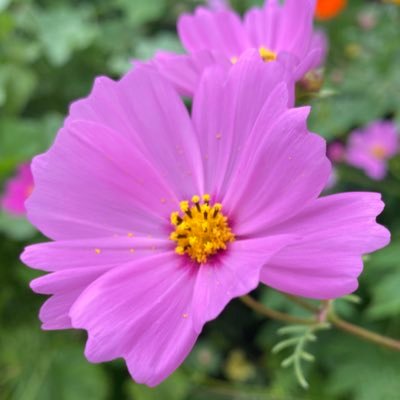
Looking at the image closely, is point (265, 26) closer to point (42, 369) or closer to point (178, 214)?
point (178, 214)

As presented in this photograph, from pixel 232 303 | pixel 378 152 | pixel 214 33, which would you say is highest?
pixel 214 33

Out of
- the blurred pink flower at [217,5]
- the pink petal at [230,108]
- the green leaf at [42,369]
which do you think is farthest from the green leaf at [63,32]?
the pink petal at [230,108]

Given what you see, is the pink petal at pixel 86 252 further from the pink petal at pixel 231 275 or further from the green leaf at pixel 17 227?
the green leaf at pixel 17 227

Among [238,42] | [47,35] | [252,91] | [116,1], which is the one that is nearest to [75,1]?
[116,1]

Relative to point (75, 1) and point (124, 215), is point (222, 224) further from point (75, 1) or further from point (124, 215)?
point (75, 1)

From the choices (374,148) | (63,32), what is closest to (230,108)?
(374,148)

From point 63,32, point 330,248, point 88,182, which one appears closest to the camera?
point 330,248
